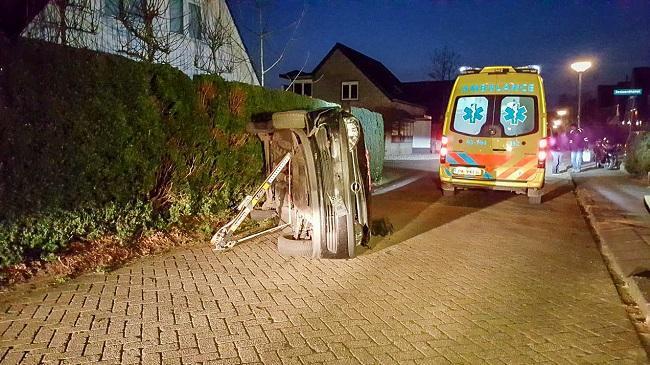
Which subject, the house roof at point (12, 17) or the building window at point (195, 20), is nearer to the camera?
the house roof at point (12, 17)

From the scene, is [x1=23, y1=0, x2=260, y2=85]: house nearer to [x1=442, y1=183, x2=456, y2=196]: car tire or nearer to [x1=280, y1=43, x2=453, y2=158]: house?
[x1=442, y1=183, x2=456, y2=196]: car tire

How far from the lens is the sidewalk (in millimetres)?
5859

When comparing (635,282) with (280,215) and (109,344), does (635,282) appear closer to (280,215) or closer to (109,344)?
(280,215)

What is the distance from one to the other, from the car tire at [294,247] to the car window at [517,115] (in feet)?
20.4

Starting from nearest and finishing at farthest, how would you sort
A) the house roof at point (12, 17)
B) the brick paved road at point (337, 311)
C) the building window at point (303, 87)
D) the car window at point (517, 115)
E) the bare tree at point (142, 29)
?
the brick paved road at point (337, 311) → the house roof at point (12, 17) → the car window at point (517, 115) → the bare tree at point (142, 29) → the building window at point (303, 87)

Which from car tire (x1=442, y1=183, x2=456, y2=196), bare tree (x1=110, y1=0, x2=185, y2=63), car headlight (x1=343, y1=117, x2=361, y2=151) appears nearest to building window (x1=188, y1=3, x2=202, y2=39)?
bare tree (x1=110, y1=0, x2=185, y2=63)

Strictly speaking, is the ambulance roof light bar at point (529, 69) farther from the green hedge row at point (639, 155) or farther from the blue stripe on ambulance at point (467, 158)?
the green hedge row at point (639, 155)

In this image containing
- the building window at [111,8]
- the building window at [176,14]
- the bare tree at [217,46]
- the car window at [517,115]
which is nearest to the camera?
the car window at [517,115]

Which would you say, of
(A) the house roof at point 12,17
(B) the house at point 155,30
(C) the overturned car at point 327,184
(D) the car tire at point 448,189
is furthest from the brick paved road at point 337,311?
(D) the car tire at point 448,189

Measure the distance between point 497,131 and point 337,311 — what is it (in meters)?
7.54

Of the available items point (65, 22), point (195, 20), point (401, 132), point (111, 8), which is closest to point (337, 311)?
point (65, 22)

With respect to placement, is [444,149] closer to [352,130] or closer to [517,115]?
[517,115]

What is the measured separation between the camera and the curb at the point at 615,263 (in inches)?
206

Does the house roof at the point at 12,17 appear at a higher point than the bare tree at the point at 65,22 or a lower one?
lower
